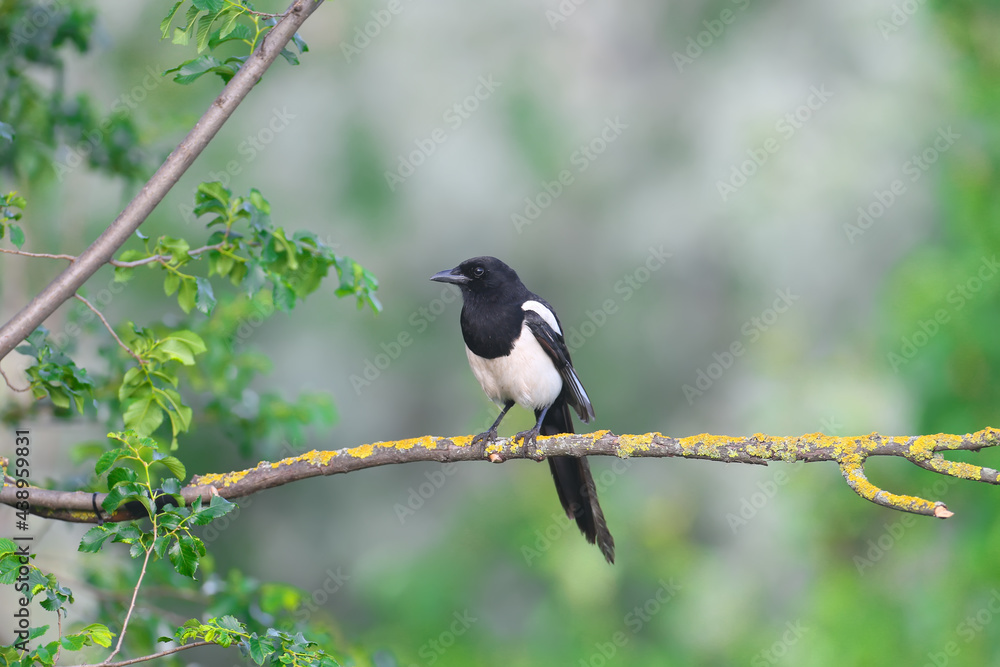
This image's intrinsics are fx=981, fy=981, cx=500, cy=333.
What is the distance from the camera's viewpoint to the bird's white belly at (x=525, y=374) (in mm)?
3984

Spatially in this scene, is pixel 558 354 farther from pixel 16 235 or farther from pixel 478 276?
pixel 16 235

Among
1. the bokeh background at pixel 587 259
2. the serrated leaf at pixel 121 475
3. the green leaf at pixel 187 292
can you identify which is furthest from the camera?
the bokeh background at pixel 587 259

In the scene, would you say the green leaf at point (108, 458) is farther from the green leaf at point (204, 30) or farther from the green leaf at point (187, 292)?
the green leaf at point (204, 30)

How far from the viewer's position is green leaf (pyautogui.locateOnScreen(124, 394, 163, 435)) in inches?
103

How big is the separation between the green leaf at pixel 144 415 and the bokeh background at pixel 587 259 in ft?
16.1

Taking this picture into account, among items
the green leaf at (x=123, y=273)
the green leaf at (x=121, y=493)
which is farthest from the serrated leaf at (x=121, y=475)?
the green leaf at (x=123, y=273)

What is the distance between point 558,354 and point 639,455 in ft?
5.67

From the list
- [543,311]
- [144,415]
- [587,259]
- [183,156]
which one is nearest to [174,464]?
[144,415]

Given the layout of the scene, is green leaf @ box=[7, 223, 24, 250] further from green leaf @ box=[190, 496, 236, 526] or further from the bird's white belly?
the bird's white belly

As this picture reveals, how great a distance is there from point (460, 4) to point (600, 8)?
1.55m

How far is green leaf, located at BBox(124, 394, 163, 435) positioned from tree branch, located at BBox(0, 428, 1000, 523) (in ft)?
0.63

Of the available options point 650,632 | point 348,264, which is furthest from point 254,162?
point 348,264

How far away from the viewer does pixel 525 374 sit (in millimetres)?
3975

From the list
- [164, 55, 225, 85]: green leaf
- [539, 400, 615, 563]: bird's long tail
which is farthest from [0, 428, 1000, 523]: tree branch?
[164, 55, 225, 85]: green leaf
